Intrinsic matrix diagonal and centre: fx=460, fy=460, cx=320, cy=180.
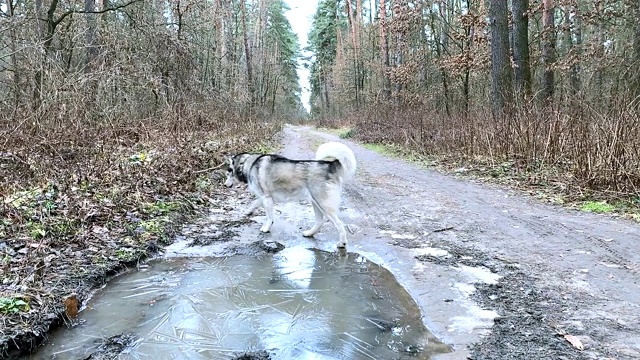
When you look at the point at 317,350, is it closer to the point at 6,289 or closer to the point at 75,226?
the point at 6,289

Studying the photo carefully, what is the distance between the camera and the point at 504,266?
15.3 feet

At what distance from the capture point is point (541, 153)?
373 inches

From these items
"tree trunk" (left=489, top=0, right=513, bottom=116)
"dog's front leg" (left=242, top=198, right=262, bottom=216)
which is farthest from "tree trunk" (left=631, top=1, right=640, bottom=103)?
"dog's front leg" (left=242, top=198, right=262, bottom=216)

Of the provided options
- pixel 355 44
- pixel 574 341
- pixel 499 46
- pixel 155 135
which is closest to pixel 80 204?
pixel 155 135

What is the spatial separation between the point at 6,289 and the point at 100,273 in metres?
0.96

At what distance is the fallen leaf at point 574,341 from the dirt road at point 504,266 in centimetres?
1

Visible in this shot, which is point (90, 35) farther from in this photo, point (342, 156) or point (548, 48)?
point (548, 48)

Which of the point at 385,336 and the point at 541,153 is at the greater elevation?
the point at 541,153

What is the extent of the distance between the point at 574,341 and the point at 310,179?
349 cm

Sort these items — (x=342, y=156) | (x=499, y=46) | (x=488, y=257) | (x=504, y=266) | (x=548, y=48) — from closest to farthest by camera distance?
(x=504, y=266)
(x=488, y=257)
(x=342, y=156)
(x=499, y=46)
(x=548, y=48)

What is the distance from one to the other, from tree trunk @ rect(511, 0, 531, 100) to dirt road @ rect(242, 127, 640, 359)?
5180 mm

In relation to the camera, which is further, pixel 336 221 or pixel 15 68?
pixel 15 68

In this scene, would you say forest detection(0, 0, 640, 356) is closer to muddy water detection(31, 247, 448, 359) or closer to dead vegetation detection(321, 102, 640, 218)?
dead vegetation detection(321, 102, 640, 218)

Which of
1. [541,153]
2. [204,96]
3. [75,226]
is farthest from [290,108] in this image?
[75,226]
